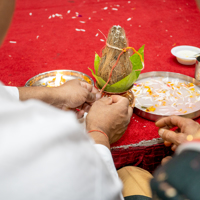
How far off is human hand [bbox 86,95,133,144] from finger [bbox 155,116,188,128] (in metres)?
0.14

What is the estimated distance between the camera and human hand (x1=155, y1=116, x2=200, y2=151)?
80 centimetres

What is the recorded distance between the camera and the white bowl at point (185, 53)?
138cm

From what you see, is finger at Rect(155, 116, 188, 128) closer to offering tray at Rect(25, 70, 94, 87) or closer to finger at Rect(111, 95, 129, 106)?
finger at Rect(111, 95, 129, 106)

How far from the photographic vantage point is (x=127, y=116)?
875 mm

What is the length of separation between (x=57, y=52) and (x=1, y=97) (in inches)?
50.2

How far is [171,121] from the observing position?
0.89m

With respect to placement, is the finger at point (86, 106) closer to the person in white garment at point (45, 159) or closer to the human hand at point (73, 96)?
the human hand at point (73, 96)

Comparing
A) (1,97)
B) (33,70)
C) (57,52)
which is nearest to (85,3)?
(57,52)

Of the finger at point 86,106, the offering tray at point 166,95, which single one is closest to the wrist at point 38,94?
the finger at point 86,106

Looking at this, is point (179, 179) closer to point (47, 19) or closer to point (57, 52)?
point (57, 52)

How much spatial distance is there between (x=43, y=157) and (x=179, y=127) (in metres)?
0.64

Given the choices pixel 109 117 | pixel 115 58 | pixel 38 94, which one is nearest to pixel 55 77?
pixel 38 94

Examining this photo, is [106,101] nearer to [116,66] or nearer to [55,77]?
[116,66]

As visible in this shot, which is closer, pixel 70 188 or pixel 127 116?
pixel 70 188
